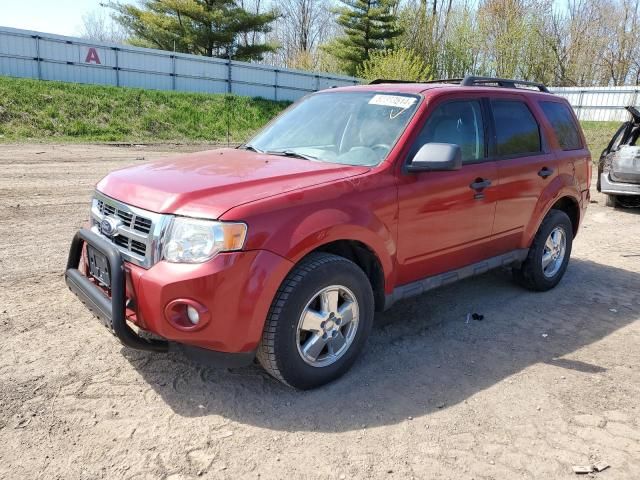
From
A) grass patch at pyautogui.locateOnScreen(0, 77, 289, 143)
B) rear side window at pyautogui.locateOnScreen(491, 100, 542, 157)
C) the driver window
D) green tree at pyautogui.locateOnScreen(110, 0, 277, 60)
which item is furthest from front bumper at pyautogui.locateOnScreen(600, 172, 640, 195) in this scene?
green tree at pyautogui.locateOnScreen(110, 0, 277, 60)

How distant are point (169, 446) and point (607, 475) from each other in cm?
221

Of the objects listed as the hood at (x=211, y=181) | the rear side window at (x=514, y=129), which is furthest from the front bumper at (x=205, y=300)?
the rear side window at (x=514, y=129)

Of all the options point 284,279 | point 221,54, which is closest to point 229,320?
point 284,279

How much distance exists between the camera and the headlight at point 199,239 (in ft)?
9.21

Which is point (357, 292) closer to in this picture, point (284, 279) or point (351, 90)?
point (284, 279)

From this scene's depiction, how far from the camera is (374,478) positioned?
8.52 ft

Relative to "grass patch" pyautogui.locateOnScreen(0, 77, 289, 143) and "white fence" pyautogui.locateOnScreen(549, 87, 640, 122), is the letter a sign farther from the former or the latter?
"white fence" pyautogui.locateOnScreen(549, 87, 640, 122)

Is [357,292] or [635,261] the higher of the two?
[357,292]

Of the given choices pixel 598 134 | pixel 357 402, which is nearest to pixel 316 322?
pixel 357 402

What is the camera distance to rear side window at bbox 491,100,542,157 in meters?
4.54

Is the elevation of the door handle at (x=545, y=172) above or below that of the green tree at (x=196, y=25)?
below

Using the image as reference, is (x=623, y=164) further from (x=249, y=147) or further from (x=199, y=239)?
(x=199, y=239)

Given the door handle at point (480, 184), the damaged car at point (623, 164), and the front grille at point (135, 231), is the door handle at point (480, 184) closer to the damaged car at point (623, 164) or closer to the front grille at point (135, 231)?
the front grille at point (135, 231)

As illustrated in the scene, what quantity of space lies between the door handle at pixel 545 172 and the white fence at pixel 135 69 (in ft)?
74.5
